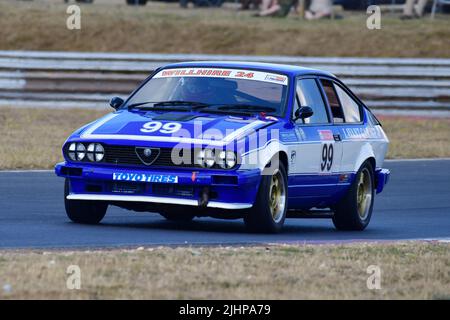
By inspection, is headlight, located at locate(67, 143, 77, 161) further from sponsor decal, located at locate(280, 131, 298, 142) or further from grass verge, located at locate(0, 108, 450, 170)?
grass verge, located at locate(0, 108, 450, 170)

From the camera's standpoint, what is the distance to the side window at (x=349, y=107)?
1222 cm

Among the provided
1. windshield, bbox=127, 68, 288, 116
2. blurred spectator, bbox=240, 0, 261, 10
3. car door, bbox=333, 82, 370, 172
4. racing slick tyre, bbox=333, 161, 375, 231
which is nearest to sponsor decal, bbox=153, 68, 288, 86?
windshield, bbox=127, 68, 288, 116

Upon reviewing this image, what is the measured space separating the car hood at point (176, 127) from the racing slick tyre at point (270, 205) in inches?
16.5

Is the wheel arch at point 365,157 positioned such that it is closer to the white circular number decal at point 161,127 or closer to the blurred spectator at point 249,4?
the white circular number decal at point 161,127

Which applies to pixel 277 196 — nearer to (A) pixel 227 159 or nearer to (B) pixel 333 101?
(A) pixel 227 159

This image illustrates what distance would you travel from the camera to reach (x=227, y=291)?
286 inches

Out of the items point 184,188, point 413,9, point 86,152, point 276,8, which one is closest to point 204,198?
point 184,188

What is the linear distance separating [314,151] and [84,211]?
2.06 metres

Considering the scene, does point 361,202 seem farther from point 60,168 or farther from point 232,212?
point 60,168

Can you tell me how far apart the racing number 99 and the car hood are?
0.76 m

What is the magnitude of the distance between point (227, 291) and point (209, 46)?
22.1m

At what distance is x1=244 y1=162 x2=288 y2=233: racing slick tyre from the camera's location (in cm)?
1032
